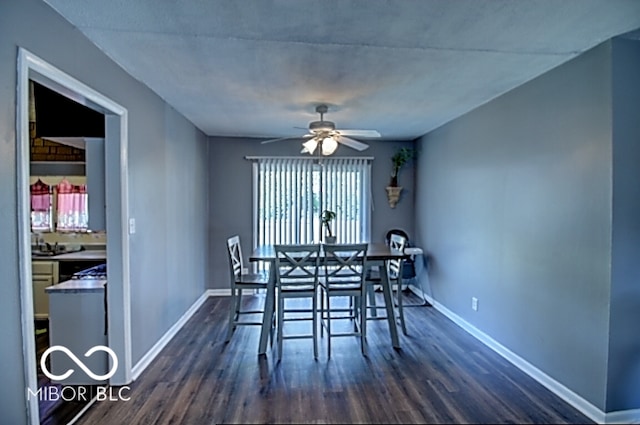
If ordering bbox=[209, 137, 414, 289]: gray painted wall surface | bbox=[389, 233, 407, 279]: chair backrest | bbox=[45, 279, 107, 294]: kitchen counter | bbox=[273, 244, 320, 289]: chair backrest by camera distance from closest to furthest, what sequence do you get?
bbox=[45, 279, 107, 294]: kitchen counter, bbox=[273, 244, 320, 289]: chair backrest, bbox=[389, 233, 407, 279]: chair backrest, bbox=[209, 137, 414, 289]: gray painted wall surface

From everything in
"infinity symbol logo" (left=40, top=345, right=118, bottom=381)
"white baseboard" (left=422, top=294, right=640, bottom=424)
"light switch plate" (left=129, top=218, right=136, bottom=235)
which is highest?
"light switch plate" (left=129, top=218, right=136, bottom=235)

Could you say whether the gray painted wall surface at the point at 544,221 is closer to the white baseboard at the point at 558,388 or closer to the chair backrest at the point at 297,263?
the white baseboard at the point at 558,388

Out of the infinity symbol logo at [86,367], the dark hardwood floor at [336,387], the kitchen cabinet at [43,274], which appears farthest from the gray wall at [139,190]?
the kitchen cabinet at [43,274]

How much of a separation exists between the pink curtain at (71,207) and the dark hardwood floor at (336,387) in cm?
206

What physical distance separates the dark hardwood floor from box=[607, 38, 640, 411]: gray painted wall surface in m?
0.47

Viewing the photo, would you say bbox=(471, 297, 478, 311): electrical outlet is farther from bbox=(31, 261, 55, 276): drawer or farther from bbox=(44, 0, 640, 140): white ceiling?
bbox=(31, 261, 55, 276): drawer

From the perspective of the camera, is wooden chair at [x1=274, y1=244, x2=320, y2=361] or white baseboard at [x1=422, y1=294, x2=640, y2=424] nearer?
white baseboard at [x1=422, y1=294, x2=640, y2=424]

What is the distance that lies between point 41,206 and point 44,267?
103 centimetres

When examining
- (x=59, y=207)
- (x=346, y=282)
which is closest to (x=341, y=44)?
(x=346, y=282)

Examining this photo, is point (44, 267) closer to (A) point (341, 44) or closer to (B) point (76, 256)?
(B) point (76, 256)

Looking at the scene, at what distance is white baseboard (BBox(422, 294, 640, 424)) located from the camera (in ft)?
7.96

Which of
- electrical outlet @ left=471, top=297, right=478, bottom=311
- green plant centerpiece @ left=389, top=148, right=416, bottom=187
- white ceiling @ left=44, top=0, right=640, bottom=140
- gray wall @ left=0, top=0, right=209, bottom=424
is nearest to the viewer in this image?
gray wall @ left=0, top=0, right=209, bottom=424

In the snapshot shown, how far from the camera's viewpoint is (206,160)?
5.67 m

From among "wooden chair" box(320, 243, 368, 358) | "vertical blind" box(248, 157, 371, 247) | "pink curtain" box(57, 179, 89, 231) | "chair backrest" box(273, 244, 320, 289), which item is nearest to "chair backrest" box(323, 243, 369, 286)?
"wooden chair" box(320, 243, 368, 358)
